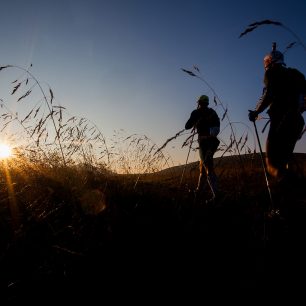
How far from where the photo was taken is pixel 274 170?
11.4 ft

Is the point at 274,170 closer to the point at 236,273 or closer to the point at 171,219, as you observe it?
the point at 171,219

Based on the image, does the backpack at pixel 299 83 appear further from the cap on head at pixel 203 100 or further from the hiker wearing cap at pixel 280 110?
the cap on head at pixel 203 100

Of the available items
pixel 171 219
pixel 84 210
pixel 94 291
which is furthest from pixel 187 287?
pixel 84 210

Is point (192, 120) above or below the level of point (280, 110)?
above

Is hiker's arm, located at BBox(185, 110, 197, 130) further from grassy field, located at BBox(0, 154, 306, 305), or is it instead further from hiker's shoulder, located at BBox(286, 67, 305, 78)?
grassy field, located at BBox(0, 154, 306, 305)

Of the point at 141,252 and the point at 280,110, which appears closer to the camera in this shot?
the point at 141,252

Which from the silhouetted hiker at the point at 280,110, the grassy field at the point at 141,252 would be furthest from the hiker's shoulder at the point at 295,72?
the grassy field at the point at 141,252

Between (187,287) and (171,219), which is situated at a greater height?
(171,219)

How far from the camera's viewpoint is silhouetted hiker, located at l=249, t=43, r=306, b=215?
3.47m

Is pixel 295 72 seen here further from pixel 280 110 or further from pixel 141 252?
pixel 141 252

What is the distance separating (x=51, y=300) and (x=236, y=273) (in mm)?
940

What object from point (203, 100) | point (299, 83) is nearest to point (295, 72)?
point (299, 83)

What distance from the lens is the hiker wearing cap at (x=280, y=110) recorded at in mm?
3473

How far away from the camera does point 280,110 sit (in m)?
3.65
